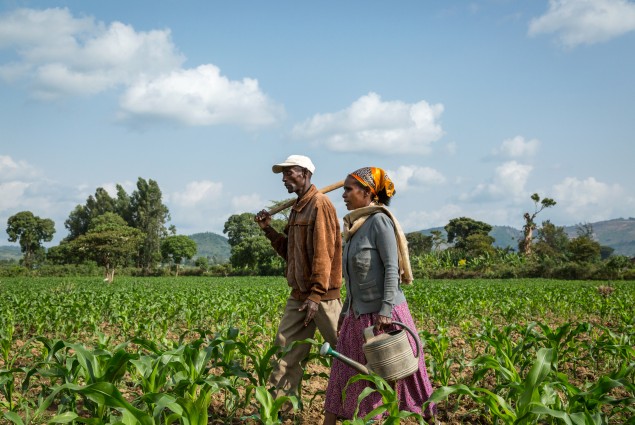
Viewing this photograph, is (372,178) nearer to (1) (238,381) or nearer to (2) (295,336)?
(2) (295,336)

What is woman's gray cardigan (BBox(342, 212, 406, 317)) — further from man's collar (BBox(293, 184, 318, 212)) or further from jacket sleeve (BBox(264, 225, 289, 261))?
jacket sleeve (BBox(264, 225, 289, 261))

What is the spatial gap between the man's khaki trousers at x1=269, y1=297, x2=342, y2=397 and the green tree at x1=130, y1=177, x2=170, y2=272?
63.5m

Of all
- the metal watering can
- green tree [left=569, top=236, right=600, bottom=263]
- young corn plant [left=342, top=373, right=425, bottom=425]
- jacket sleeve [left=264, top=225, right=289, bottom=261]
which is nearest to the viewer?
young corn plant [left=342, top=373, right=425, bottom=425]

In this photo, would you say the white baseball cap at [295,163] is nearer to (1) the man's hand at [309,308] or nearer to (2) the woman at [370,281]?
(2) the woman at [370,281]

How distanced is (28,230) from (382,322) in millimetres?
85853

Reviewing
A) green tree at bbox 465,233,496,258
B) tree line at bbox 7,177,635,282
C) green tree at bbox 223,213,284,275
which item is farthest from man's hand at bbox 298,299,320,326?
green tree at bbox 465,233,496,258

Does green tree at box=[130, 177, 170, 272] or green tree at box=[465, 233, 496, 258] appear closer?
green tree at box=[465, 233, 496, 258]

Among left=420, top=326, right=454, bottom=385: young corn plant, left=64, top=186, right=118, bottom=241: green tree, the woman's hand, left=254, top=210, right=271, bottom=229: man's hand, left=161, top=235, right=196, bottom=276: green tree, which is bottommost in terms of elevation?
left=420, top=326, right=454, bottom=385: young corn plant

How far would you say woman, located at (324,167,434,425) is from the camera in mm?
3561

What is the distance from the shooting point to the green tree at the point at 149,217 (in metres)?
65.2

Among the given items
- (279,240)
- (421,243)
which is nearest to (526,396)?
(279,240)

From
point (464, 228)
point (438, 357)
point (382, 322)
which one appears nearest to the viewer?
point (382, 322)

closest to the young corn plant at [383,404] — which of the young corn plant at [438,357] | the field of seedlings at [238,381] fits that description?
the field of seedlings at [238,381]

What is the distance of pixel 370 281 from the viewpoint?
364 cm
